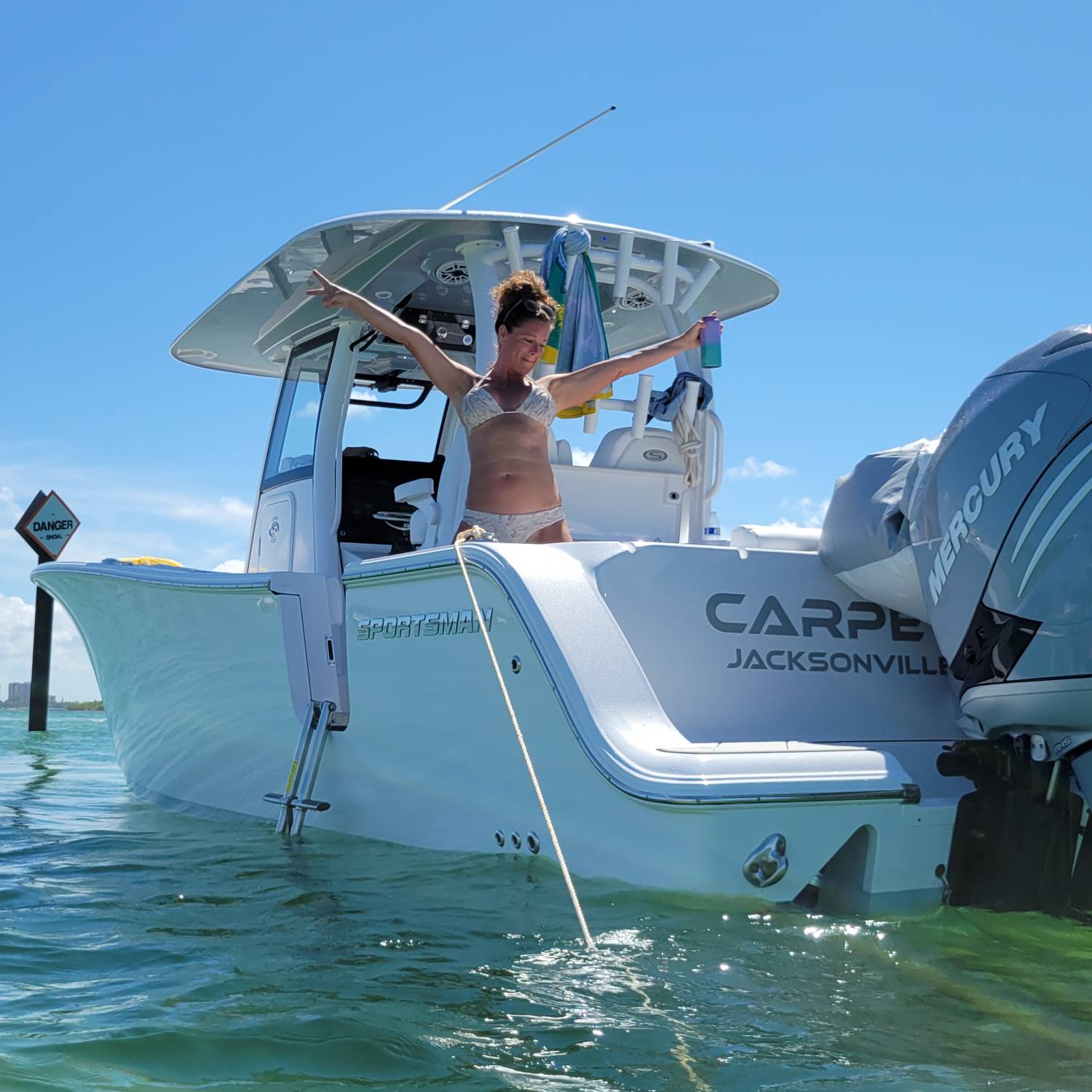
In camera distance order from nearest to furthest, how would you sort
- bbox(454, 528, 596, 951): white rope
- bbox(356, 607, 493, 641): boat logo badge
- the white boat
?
bbox(454, 528, 596, 951): white rope < the white boat < bbox(356, 607, 493, 641): boat logo badge

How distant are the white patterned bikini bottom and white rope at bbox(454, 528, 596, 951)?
0.46 metres

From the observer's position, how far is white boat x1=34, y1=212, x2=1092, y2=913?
274 centimetres

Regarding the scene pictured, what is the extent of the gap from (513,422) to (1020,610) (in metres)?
1.92

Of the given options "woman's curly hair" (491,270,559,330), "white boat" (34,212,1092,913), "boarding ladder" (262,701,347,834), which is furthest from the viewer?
"boarding ladder" (262,701,347,834)

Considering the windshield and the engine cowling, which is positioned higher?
the windshield

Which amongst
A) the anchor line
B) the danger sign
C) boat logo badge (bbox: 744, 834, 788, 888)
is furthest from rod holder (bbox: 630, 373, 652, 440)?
the danger sign

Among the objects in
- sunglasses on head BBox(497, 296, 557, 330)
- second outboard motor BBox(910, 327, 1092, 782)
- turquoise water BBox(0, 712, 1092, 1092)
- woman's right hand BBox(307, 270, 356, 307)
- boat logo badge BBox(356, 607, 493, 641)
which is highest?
woman's right hand BBox(307, 270, 356, 307)

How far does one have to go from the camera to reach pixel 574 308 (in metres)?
4.93

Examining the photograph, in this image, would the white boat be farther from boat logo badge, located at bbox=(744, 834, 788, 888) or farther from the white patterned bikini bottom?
the white patterned bikini bottom

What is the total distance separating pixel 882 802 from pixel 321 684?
2366mm

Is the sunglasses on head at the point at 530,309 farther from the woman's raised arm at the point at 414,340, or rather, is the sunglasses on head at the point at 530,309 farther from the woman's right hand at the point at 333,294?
the woman's right hand at the point at 333,294

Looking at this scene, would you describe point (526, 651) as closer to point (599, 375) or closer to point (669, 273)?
point (599, 375)

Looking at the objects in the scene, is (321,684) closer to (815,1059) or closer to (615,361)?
(615,361)

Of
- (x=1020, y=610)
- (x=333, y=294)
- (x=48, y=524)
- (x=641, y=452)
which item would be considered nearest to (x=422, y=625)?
(x=333, y=294)
